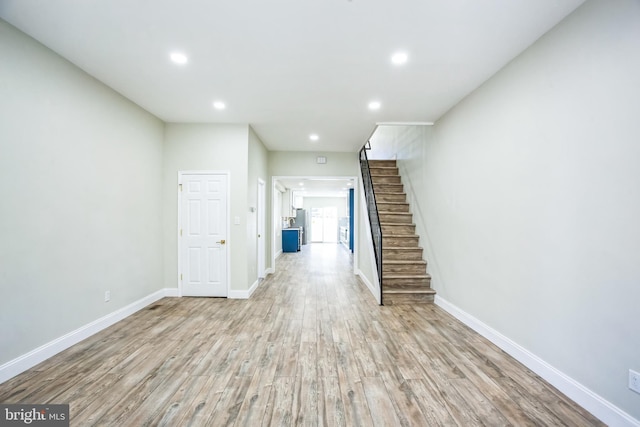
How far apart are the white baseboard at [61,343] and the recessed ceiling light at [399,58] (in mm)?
4259

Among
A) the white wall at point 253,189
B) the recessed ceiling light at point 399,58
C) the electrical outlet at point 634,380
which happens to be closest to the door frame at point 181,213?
the white wall at point 253,189

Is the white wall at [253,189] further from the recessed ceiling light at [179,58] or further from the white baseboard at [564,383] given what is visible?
the white baseboard at [564,383]

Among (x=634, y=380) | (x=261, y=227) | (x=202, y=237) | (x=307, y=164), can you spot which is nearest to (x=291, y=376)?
(x=634, y=380)

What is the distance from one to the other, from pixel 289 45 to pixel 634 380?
346 cm

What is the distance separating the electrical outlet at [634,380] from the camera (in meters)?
1.63

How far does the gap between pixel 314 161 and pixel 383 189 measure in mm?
1739

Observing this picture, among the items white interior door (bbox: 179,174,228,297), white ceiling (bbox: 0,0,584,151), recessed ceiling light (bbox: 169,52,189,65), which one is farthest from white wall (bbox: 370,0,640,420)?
white interior door (bbox: 179,174,228,297)

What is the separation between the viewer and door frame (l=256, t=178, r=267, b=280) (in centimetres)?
571

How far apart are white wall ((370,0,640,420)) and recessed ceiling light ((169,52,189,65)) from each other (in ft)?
10.6

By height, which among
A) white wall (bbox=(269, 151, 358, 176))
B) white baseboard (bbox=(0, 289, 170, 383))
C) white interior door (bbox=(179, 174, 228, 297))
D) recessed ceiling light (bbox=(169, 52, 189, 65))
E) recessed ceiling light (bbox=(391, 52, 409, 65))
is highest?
recessed ceiling light (bbox=(169, 52, 189, 65))

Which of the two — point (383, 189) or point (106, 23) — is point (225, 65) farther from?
point (383, 189)

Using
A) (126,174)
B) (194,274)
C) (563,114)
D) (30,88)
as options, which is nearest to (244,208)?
(194,274)

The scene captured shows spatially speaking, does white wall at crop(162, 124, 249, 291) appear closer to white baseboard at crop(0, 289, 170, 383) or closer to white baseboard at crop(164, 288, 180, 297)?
white baseboard at crop(164, 288, 180, 297)

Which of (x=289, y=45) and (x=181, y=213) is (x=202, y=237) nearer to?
(x=181, y=213)
